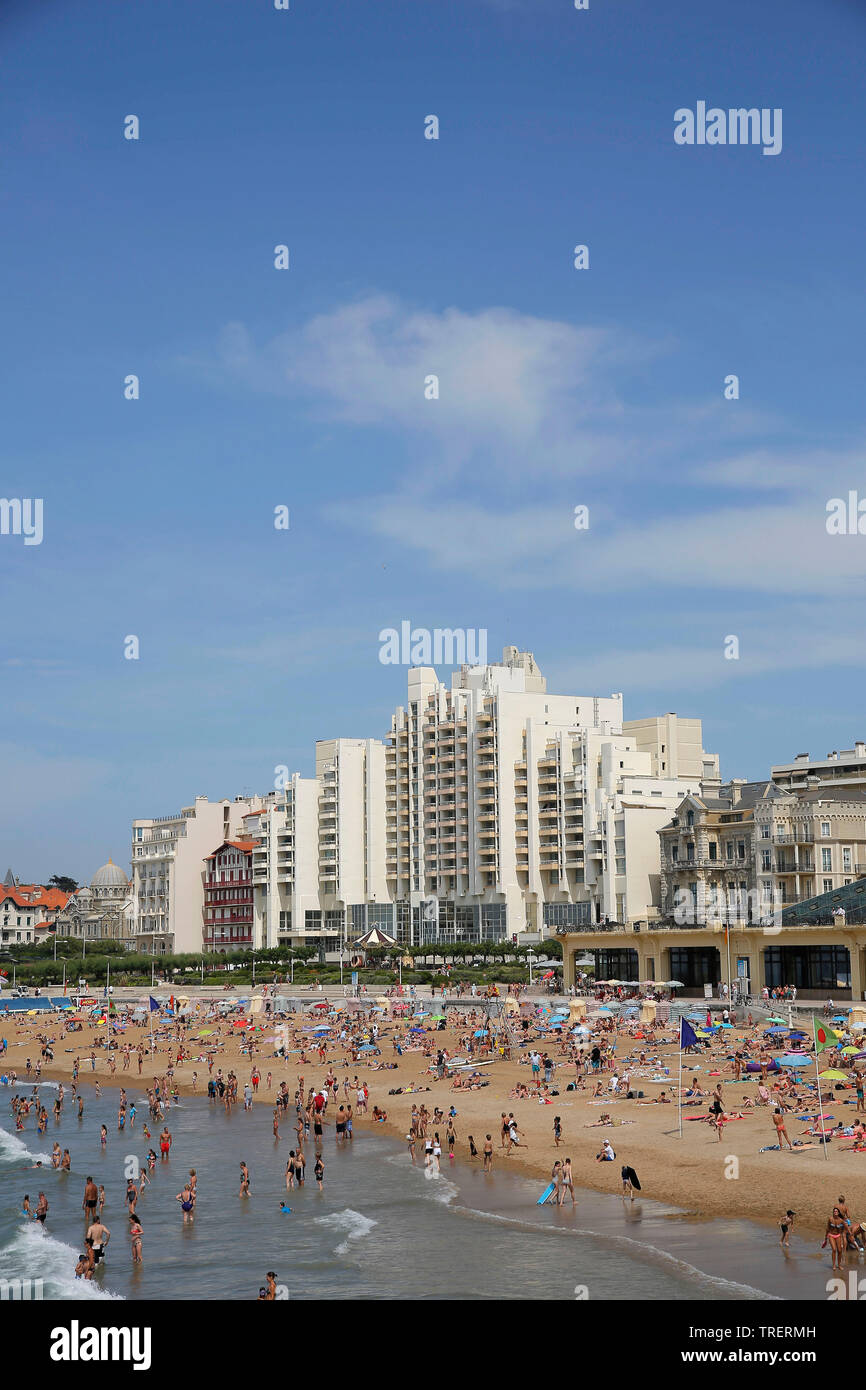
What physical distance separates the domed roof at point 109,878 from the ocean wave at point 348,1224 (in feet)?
477

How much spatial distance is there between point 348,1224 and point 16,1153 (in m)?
20.8

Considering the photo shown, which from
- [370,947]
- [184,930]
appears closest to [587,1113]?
[370,947]

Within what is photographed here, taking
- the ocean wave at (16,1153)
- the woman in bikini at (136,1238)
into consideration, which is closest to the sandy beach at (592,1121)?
the ocean wave at (16,1153)

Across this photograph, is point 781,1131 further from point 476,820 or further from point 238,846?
point 238,846

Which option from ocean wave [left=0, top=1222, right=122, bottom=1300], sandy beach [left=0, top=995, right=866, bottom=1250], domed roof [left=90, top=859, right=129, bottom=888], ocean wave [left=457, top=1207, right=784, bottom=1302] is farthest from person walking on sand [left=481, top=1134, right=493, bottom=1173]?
domed roof [left=90, top=859, right=129, bottom=888]

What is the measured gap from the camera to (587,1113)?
4781 centimetres

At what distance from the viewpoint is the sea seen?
26.2 metres

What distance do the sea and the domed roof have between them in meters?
133

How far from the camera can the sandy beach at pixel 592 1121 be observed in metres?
33.5

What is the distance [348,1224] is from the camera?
3319cm

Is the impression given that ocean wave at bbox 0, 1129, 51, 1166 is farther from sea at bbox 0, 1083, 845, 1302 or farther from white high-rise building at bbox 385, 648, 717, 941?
white high-rise building at bbox 385, 648, 717, 941

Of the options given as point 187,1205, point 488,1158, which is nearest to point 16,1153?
point 187,1205
